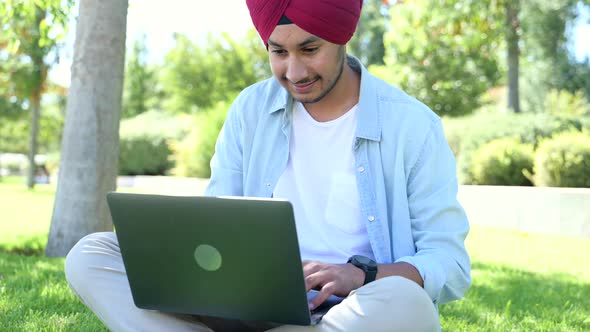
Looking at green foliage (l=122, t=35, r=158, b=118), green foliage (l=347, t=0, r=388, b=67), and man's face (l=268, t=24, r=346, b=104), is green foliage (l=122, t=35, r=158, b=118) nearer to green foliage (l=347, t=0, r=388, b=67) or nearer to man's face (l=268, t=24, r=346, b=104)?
green foliage (l=347, t=0, r=388, b=67)

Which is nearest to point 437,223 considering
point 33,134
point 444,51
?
point 33,134

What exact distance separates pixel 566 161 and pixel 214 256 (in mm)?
8533

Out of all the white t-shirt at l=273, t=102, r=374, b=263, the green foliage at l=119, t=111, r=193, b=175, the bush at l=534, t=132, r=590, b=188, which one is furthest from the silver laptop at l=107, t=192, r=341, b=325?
the green foliage at l=119, t=111, r=193, b=175

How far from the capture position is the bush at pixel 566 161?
965 centimetres

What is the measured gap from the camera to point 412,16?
15578mm

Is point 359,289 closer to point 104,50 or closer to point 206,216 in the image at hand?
point 206,216

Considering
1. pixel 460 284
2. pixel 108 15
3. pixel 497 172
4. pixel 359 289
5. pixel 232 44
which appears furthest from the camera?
pixel 232 44

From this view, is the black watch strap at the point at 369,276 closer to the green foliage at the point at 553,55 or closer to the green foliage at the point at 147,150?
the green foliage at the point at 147,150

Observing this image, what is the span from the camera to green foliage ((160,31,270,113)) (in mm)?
33812

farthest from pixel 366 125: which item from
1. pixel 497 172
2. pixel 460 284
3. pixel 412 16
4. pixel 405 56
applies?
pixel 405 56

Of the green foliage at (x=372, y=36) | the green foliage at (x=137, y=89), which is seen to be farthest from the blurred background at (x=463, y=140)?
the green foliage at (x=372, y=36)

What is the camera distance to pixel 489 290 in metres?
4.97

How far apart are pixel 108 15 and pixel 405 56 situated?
1664 centimetres

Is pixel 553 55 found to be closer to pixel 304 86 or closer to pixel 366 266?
pixel 304 86
